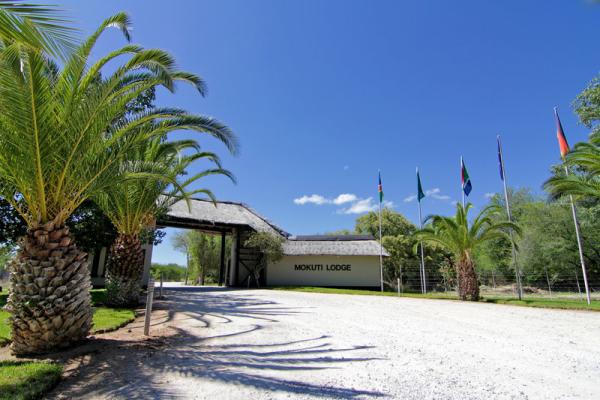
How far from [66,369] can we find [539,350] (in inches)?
287

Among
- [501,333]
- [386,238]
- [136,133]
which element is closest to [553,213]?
[386,238]

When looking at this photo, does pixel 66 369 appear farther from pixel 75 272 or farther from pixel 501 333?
pixel 501 333

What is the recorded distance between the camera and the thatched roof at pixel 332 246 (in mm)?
26434

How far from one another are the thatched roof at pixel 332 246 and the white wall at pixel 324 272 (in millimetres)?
844

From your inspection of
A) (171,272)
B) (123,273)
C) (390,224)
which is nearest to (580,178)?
(123,273)

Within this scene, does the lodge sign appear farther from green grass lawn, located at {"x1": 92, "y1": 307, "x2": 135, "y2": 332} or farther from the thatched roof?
green grass lawn, located at {"x1": 92, "y1": 307, "x2": 135, "y2": 332}

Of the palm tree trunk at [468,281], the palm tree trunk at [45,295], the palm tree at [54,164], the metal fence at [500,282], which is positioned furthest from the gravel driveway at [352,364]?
the metal fence at [500,282]

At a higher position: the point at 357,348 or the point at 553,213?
the point at 553,213

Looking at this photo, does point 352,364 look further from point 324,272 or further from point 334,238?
point 334,238

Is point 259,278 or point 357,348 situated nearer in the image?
point 357,348

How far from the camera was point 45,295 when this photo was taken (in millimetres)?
4887

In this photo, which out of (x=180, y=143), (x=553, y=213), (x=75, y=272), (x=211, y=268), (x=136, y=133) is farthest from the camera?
(x=211, y=268)

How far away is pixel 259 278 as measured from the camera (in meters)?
27.6

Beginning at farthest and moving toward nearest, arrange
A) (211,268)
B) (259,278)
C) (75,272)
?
1. (211,268)
2. (259,278)
3. (75,272)
